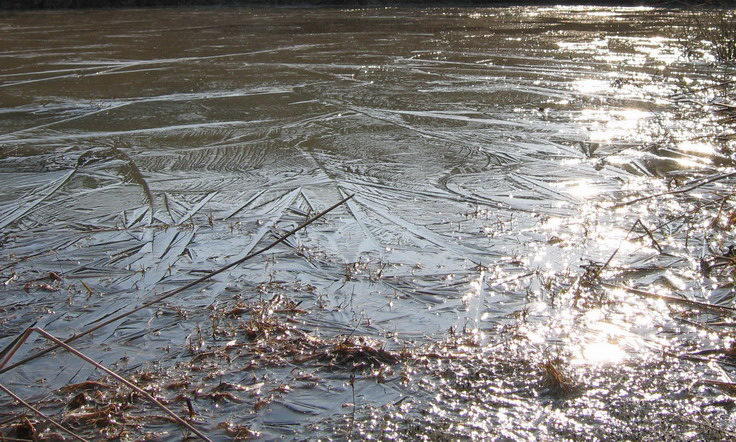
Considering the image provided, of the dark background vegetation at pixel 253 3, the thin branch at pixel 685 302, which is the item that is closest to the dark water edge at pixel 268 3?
the dark background vegetation at pixel 253 3

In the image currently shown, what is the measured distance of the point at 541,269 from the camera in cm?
304

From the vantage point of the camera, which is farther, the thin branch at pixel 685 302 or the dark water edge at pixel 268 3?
the dark water edge at pixel 268 3

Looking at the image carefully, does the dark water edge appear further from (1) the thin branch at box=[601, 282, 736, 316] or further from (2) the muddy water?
(1) the thin branch at box=[601, 282, 736, 316]

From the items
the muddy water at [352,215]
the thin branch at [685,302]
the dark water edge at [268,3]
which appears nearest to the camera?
the muddy water at [352,215]

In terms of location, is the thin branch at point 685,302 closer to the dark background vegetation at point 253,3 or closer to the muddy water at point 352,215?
the muddy water at point 352,215

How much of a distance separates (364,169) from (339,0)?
1365 cm

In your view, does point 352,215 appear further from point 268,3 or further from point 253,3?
point 253,3

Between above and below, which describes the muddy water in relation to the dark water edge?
below

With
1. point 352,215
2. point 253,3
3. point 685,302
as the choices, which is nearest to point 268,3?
point 253,3

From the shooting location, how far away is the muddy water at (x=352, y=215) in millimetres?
2314

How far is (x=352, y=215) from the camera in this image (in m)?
3.76

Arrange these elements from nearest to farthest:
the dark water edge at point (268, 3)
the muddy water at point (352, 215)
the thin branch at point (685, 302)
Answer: the muddy water at point (352, 215) < the thin branch at point (685, 302) < the dark water edge at point (268, 3)

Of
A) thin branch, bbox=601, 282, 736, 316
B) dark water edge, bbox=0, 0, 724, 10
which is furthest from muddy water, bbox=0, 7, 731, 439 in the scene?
dark water edge, bbox=0, 0, 724, 10

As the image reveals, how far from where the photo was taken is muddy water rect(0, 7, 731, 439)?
91.1 inches
